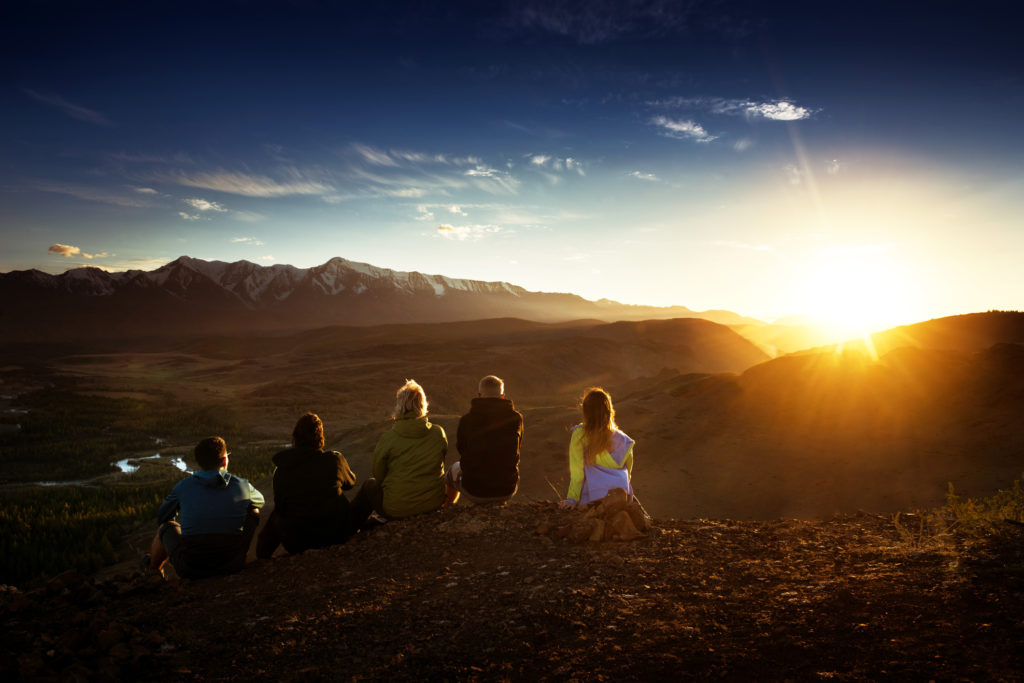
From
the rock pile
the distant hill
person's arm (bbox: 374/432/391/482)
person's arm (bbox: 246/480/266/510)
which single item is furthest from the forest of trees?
the distant hill

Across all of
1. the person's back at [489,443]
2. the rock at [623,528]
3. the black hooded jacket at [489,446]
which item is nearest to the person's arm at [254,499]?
the black hooded jacket at [489,446]

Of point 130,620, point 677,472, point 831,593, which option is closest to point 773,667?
point 831,593

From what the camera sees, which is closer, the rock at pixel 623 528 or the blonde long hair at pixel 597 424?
the rock at pixel 623 528

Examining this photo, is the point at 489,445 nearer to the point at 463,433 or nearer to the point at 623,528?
the point at 463,433

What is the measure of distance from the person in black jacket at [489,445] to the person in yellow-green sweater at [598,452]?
1.08 meters

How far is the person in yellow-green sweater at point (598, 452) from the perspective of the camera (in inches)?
200

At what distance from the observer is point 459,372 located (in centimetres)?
4388

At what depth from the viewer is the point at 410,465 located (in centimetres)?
583

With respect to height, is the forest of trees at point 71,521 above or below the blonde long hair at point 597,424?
below

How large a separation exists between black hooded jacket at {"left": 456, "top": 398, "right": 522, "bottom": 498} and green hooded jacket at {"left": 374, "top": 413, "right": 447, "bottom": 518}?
0.34 meters

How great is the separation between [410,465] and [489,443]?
0.91 meters

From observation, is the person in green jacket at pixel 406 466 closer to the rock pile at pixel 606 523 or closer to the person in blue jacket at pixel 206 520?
the person in blue jacket at pixel 206 520

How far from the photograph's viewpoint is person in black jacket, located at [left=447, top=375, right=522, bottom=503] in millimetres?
6078

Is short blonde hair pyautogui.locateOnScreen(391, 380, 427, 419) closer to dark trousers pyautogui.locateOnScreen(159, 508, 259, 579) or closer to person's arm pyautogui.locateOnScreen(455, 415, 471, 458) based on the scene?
person's arm pyautogui.locateOnScreen(455, 415, 471, 458)
